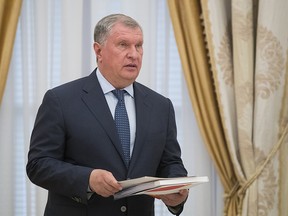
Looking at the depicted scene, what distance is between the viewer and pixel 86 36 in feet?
9.73

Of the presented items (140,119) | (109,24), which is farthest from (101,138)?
(109,24)

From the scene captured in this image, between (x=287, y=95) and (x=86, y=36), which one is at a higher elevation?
(x=86, y=36)

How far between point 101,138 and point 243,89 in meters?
1.27

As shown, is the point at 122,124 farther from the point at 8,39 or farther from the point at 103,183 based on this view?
the point at 8,39

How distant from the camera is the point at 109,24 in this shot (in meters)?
1.91

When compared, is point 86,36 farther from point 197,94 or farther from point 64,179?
point 64,179

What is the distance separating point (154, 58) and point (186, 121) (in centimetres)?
43

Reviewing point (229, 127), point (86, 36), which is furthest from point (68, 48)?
point (229, 127)

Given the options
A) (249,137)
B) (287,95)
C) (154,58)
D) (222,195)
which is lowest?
(222,195)

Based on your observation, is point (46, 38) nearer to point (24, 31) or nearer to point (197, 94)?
point (24, 31)

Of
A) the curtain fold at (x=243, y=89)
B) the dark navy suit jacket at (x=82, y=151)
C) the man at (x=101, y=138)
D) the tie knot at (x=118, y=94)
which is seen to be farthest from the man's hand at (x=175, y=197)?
the curtain fold at (x=243, y=89)

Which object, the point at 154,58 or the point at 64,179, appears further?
the point at 154,58

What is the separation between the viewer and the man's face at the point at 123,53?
6.18ft

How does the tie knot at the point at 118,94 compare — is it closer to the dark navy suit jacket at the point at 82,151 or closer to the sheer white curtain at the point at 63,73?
the dark navy suit jacket at the point at 82,151
